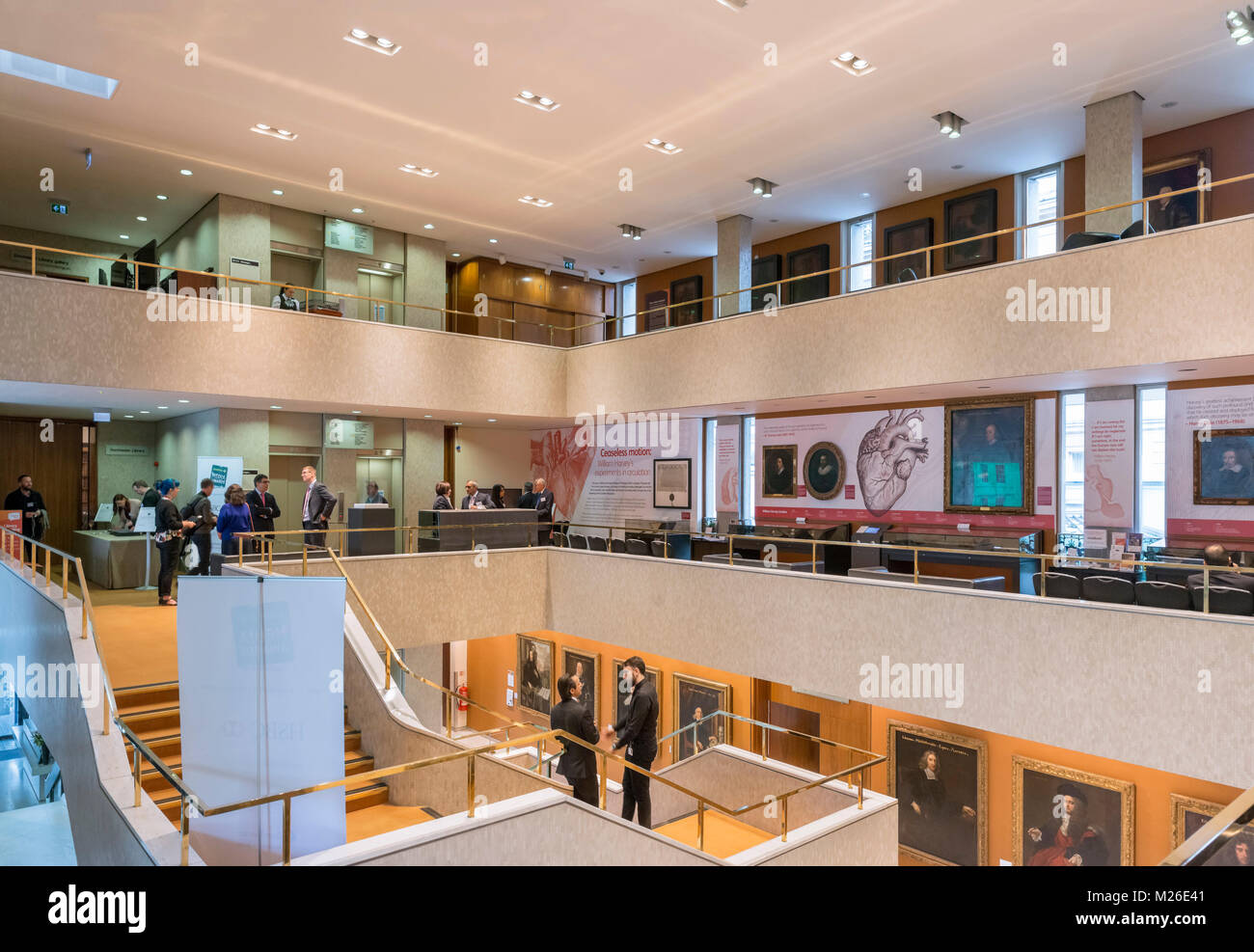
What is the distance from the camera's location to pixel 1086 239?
9.28 meters

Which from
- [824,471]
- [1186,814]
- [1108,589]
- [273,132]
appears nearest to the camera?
[1108,589]

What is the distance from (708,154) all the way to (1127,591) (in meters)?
8.70

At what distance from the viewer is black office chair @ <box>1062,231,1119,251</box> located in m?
9.11

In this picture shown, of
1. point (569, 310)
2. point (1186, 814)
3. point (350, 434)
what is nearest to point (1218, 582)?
point (1186, 814)

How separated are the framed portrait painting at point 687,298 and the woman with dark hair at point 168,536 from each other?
10.4 m

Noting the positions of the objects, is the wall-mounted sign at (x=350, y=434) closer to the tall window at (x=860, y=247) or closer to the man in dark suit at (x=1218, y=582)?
the tall window at (x=860, y=247)

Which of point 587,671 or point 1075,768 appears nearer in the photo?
point 1075,768

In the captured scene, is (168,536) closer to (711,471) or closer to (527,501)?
(527,501)

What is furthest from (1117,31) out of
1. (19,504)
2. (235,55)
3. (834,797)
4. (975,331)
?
(19,504)

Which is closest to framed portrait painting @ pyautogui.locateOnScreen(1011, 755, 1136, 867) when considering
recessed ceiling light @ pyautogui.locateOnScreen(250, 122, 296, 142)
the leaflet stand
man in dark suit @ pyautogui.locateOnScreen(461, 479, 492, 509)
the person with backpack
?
man in dark suit @ pyautogui.locateOnScreen(461, 479, 492, 509)

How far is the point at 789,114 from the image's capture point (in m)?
10.9

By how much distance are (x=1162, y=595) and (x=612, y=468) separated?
12820mm

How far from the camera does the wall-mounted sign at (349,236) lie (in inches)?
605
